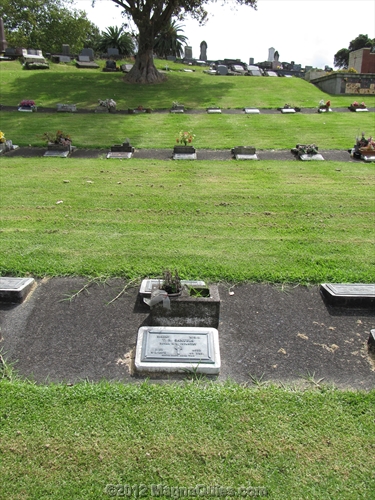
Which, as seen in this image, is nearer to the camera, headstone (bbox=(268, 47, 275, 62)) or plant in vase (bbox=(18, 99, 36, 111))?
plant in vase (bbox=(18, 99, 36, 111))

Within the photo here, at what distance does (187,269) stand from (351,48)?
280 feet

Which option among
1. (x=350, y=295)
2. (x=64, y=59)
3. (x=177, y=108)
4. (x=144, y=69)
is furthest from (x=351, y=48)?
(x=350, y=295)

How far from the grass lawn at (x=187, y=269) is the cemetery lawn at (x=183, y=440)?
0.04ft

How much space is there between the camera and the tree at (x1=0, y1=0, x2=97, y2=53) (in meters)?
49.7

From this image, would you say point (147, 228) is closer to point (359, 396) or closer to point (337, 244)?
point (337, 244)

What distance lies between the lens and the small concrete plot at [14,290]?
19.4 ft

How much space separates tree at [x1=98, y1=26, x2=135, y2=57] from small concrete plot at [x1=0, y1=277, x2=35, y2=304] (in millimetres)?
44982

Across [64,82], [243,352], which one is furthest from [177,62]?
[243,352]

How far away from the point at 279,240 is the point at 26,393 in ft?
17.6

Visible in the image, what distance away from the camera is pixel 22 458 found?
11.9 feet

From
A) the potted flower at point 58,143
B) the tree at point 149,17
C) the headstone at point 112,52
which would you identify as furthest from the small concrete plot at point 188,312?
the headstone at point 112,52

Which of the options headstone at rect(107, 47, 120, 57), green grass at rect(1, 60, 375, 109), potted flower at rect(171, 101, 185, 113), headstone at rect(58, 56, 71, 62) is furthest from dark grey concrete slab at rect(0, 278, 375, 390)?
headstone at rect(107, 47, 120, 57)

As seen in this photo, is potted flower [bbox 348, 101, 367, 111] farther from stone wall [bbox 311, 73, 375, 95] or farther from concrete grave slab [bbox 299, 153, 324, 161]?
concrete grave slab [bbox 299, 153, 324, 161]

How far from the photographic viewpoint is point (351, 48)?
250 ft
